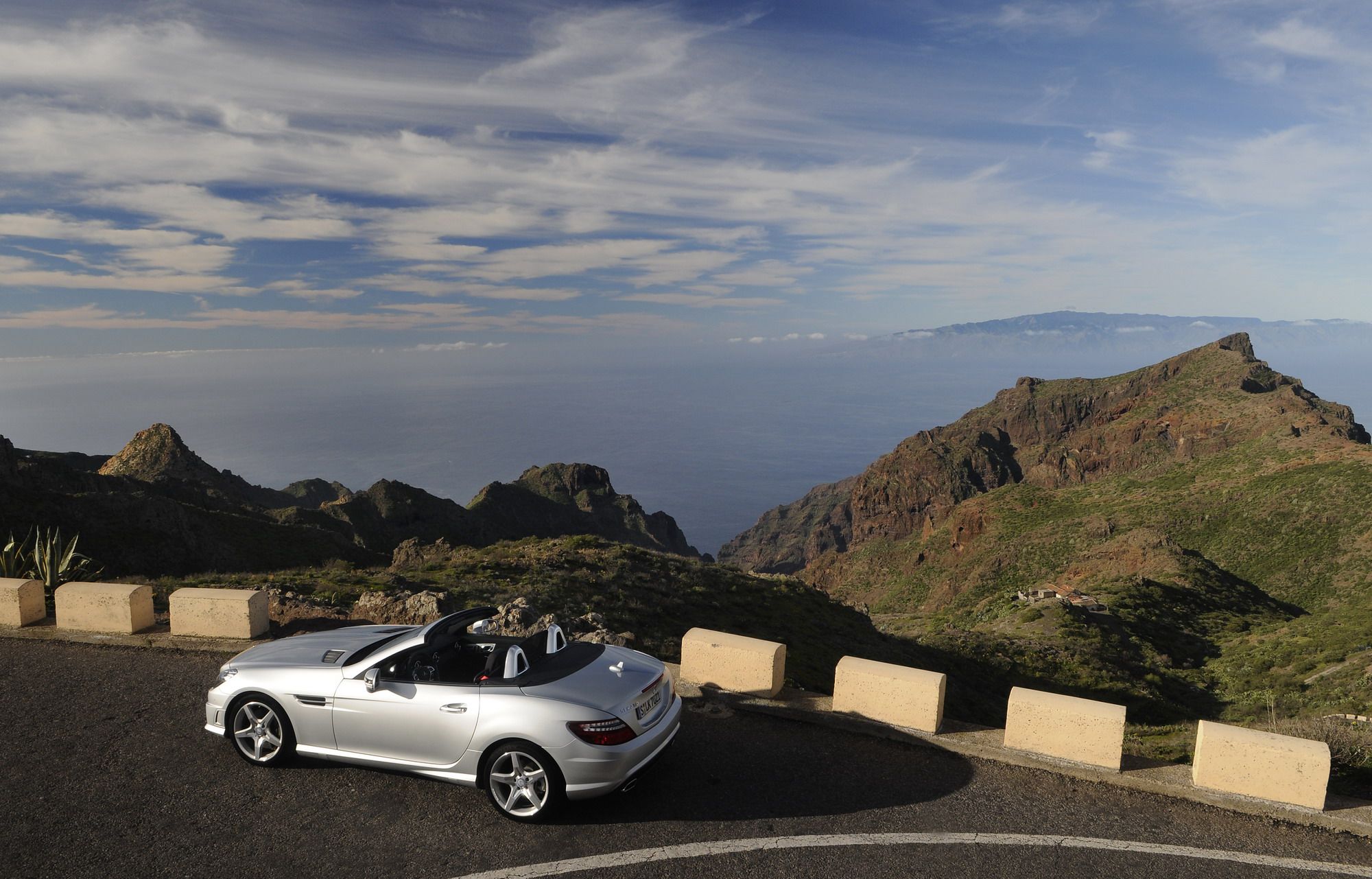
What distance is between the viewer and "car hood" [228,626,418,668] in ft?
24.0

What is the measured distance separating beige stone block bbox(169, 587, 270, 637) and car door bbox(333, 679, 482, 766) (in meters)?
4.93

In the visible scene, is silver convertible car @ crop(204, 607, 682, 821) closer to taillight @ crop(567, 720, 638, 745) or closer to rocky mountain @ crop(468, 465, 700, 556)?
taillight @ crop(567, 720, 638, 745)

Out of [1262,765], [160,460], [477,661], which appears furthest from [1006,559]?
[160,460]

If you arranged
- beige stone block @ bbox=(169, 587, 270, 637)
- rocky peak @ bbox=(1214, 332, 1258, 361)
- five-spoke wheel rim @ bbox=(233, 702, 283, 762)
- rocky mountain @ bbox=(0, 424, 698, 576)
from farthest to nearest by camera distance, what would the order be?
rocky peak @ bbox=(1214, 332, 1258, 361) < rocky mountain @ bbox=(0, 424, 698, 576) < beige stone block @ bbox=(169, 587, 270, 637) < five-spoke wheel rim @ bbox=(233, 702, 283, 762)

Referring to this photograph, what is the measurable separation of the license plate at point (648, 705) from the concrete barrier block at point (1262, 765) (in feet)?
16.1

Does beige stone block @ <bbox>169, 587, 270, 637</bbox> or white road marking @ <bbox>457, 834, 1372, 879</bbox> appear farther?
beige stone block @ <bbox>169, 587, 270, 637</bbox>

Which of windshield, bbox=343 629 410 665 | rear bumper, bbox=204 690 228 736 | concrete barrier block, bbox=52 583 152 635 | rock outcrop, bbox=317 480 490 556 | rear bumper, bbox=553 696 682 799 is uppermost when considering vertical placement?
windshield, bbox=343 629 410 665

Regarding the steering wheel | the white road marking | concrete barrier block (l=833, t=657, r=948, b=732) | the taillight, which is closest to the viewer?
the white road marking

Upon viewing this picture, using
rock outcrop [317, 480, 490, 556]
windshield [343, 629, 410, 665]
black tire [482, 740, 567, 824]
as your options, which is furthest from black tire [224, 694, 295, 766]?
rock outcrop [317, 480, 490, 556]

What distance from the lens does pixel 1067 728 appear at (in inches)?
298

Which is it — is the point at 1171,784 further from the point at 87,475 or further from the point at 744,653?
the point at 87,475

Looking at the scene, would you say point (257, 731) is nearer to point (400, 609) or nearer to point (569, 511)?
point (400, 609)

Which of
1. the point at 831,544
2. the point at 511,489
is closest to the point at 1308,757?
the point at 511,489

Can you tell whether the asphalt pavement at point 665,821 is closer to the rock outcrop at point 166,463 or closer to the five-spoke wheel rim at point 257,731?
the five-spoke wheel rim at point 257,731
